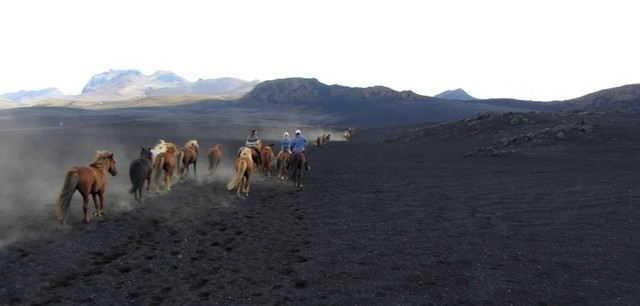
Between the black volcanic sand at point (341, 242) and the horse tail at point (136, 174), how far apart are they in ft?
2.36

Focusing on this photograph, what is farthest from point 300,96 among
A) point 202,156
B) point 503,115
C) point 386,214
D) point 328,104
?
point 386,214

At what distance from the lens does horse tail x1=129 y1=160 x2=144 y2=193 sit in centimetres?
1216

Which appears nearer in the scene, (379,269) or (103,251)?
(379,269)

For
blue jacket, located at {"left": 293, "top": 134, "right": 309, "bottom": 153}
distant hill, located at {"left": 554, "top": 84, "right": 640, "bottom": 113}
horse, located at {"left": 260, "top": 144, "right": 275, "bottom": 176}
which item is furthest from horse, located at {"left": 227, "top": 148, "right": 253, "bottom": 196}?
distant hill, located at {"left": 554, "top": 84, "right": 640, "bottom": 113}

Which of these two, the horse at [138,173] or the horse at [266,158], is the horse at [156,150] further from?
the horse at [266,158]

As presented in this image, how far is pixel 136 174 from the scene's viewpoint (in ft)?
40.2

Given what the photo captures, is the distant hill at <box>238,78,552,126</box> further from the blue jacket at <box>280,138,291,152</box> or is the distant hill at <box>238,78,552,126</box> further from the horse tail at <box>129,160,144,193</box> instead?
the horse tail at <box>129,160,144,193</box>

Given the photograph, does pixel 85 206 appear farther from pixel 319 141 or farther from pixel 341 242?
pixel 319 141

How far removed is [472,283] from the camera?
7.12m

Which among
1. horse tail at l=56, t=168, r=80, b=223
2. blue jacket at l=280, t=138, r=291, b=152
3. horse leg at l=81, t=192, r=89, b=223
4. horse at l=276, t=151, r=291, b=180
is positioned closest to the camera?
horse tail at l=56, t=168, r=80, b=223

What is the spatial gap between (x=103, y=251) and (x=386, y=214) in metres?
7.47

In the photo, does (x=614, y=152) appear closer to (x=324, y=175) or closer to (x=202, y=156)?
(x=324, y=175)

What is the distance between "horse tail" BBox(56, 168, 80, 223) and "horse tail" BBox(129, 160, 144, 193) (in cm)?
274

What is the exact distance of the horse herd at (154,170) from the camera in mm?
9477
